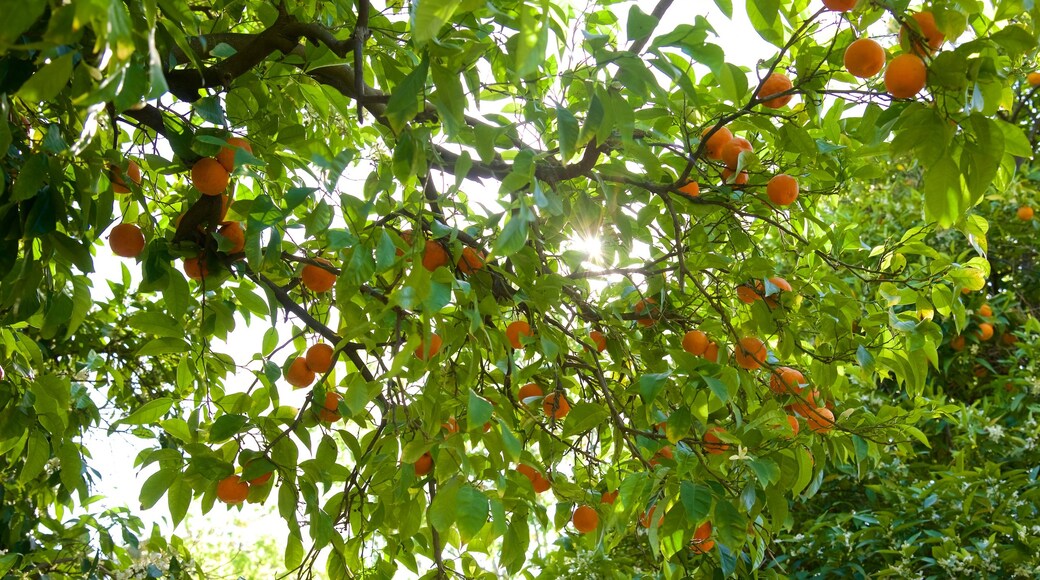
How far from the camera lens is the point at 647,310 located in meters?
1.75

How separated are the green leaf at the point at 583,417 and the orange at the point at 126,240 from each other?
76cm

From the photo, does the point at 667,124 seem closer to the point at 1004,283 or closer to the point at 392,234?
the point at 392,234

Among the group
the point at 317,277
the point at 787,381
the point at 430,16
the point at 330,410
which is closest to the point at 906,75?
the point at 430,16

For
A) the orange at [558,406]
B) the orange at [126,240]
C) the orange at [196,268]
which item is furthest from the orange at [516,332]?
the orange at [126,240]

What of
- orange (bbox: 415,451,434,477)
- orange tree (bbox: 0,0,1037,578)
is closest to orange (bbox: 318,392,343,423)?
orange tree (bbox: 0,0,1037,578)

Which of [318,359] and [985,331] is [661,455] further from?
[985,331]

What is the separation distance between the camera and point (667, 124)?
1.51m

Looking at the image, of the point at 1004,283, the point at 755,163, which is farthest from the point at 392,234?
the point at 1004,283

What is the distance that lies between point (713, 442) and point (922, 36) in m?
0.79

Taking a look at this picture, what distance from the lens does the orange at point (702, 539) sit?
1536 millimetres

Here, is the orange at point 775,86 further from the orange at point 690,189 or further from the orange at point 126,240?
the orange at point 126,240

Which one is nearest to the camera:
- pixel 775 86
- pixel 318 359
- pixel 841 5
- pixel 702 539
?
pixel 841 5

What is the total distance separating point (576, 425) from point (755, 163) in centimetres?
53

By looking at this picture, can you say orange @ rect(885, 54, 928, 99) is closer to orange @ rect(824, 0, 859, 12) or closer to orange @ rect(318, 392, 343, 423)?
orange @ rect(824, 0, 859, 12)
